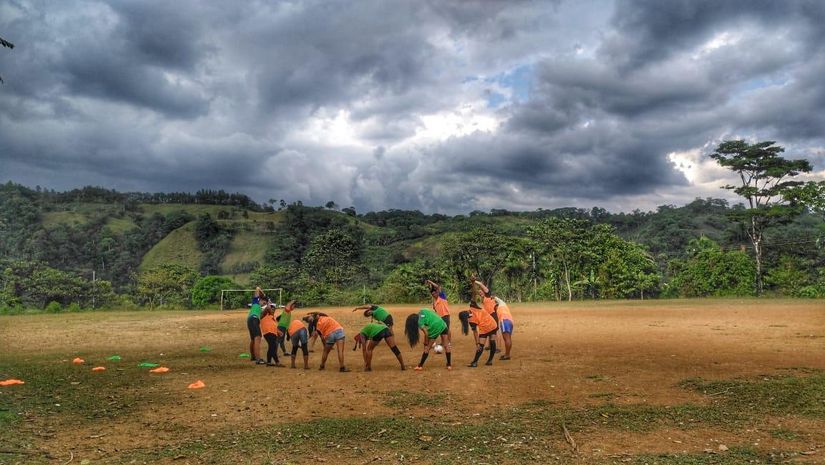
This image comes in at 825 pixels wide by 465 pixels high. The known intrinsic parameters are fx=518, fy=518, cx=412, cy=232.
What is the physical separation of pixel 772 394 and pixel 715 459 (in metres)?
4.16

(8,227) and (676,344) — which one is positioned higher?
(8,227)

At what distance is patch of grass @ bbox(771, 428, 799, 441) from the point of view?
675cm

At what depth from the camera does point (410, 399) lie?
31.0 feet

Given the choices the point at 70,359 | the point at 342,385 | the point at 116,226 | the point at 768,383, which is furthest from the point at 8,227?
the point at 768,383

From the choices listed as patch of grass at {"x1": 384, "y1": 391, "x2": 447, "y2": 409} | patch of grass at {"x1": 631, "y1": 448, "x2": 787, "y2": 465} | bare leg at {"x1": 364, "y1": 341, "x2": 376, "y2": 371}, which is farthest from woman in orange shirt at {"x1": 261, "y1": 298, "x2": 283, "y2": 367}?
patch of grass at {"x1": 631, "y1": 448, "x2": 787, "y2": 465}

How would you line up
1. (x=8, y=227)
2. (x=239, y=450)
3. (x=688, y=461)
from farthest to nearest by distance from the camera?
(x=8, y=227)
(x=239, y=450)
(x=688, y=461)

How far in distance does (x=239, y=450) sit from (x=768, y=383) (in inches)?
381

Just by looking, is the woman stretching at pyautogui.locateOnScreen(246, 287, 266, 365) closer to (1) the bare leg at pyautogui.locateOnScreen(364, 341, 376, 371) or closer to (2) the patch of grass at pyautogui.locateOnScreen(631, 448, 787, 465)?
(1) the bare leg at pyautogui.locateOnScreen(364, 341, 376, 371)

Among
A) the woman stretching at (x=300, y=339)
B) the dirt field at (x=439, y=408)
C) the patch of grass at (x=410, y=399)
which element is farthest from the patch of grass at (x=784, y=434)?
the woman stretching at (x=300, y=339)

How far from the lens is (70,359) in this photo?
49.3 ft

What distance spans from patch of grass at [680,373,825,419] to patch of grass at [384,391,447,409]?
4.73 metres

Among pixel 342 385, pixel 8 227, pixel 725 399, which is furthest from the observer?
pixel 8 227

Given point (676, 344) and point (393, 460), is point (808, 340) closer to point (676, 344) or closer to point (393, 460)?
point (676, 344)

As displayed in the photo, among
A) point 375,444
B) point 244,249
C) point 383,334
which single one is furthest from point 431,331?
point 244,249
